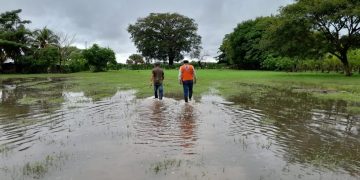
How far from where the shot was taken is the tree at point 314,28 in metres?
39.6

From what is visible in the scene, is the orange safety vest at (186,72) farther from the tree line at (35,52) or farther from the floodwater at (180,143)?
the tree line at (35,52)

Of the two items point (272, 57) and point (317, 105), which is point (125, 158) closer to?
point (317, 105)

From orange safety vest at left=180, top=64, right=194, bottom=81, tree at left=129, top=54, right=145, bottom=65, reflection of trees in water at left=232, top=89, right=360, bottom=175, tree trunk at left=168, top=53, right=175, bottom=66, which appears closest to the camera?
reflection of trees in water at left=232, top=89, right=360, bottom=175

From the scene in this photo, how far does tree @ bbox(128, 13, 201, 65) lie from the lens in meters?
99.8

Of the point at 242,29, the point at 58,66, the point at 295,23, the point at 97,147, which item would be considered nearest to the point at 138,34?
the point at 242,29

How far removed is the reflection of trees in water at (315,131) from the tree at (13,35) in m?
50.5

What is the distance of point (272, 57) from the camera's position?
230 ft

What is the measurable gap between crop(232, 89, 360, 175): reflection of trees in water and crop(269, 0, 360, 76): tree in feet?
78.0

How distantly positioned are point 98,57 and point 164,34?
33.9 m

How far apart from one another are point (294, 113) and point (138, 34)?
296 ft

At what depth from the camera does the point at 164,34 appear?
10100 centimetres

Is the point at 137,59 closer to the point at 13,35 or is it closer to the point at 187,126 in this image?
the point at 13,35

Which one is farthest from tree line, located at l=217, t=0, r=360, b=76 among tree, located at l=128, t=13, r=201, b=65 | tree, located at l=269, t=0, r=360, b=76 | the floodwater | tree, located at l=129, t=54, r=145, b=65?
tree, located at l=129, t=54, r=145, b=65

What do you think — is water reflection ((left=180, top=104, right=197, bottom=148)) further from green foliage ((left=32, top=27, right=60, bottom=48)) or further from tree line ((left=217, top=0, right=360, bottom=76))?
green foliage ((left=32, top=27, right=60, bottom=48))
